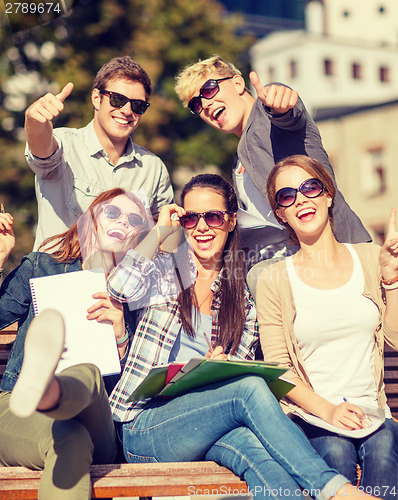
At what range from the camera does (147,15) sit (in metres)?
17.7

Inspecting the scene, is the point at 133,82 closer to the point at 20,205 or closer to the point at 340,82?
the point at 20,205

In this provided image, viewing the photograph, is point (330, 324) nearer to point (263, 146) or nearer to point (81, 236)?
point (263, 146)

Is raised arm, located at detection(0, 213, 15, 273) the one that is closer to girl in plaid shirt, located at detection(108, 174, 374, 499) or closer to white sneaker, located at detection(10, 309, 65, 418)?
girl in plaid shirt, located at detection(108, 174, 374, 499)

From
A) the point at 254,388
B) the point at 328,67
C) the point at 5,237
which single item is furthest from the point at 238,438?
the point at 328,67

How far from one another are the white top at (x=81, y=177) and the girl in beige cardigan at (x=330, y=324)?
48.3 inches

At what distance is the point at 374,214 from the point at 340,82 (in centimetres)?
1713

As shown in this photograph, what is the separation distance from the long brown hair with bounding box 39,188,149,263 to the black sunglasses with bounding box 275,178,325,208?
0.84m

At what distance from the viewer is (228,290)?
4.04 meters

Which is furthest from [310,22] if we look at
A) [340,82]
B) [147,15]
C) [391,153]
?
[147,15]

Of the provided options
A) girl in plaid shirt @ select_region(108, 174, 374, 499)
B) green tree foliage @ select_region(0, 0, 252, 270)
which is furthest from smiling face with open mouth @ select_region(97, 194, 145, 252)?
green tree foliage @ select_region(0, 0, 252, 270)

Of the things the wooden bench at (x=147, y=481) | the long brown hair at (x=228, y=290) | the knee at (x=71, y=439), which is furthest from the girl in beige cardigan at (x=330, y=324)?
the knee at (x=71, y=439)

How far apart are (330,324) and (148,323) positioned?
0.93 m

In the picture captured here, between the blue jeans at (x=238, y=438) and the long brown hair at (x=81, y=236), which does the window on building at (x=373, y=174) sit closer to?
A: the long brown hair at (x=81, y=236)

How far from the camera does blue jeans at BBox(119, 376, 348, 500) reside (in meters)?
3.12
